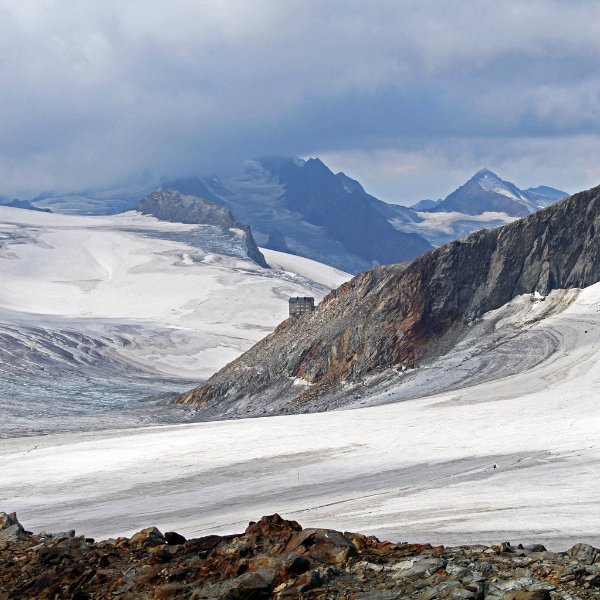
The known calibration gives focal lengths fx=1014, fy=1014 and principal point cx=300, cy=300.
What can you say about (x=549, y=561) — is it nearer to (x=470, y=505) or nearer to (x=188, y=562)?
(x=188, y=562)

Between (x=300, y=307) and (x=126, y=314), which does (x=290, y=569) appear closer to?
(x=300, y=307)

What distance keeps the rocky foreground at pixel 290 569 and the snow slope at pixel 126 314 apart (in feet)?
145

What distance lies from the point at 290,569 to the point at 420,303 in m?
48.5

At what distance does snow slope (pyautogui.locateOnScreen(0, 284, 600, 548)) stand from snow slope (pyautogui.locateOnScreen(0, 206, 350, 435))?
22447 mm

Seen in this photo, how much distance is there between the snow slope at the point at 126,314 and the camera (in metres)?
101

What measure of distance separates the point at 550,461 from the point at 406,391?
21.1 m

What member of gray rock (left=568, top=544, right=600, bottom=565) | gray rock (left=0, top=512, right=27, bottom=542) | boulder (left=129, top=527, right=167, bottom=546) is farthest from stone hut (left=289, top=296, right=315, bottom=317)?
gray rock (left=568, top=544, right=600, bottom=565)

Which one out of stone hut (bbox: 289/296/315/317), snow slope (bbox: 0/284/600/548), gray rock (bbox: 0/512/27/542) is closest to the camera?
gray rock (bbox: 0/512/27/542)

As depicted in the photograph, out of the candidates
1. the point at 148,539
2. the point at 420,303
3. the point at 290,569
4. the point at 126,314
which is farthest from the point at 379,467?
the point at 126,314

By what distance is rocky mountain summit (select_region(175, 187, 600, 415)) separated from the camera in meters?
59.2

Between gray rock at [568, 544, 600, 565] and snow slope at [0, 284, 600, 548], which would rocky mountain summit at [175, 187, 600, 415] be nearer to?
snow slope at [0, 284, 600, 548]

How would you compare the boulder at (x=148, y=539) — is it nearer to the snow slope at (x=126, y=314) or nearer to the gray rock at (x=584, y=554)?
the gray rock at (x=584, y=554)

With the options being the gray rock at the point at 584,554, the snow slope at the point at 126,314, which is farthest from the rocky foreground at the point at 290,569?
the snow slope at the point at 126,314

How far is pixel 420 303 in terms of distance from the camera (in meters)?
61.6
